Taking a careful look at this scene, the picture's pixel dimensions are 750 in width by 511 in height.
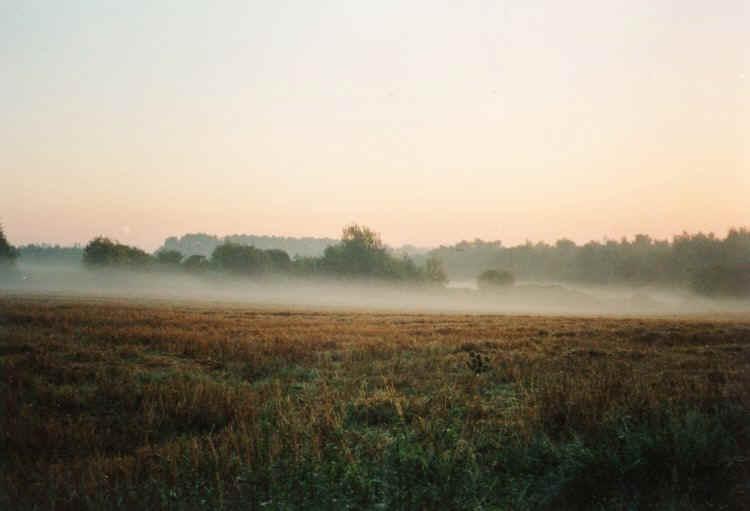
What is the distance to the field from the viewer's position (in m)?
5.12

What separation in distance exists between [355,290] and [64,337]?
81.4m

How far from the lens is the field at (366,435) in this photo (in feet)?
16.8

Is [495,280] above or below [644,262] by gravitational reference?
below

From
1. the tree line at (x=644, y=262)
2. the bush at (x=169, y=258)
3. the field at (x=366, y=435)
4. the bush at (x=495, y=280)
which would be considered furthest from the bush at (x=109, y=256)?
the field at (x=366, y=435)

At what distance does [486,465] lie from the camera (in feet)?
19.8

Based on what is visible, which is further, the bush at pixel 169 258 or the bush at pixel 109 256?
the bush at pixel 169 258

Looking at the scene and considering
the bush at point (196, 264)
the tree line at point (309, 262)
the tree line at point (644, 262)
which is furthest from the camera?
the bush at point (196, 264)

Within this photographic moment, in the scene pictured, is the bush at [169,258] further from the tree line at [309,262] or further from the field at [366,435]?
the field at [366,435]

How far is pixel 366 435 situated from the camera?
22.9 feet

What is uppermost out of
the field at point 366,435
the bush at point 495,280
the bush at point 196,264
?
the bush at point 196,264

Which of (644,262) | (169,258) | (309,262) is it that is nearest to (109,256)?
(169,258)

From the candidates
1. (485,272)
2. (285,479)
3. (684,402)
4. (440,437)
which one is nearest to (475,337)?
(684,402)

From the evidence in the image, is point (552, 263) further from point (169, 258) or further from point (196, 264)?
point (169, 258)

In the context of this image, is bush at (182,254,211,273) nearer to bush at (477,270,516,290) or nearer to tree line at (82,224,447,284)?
tree line at (82,224,447,284)
